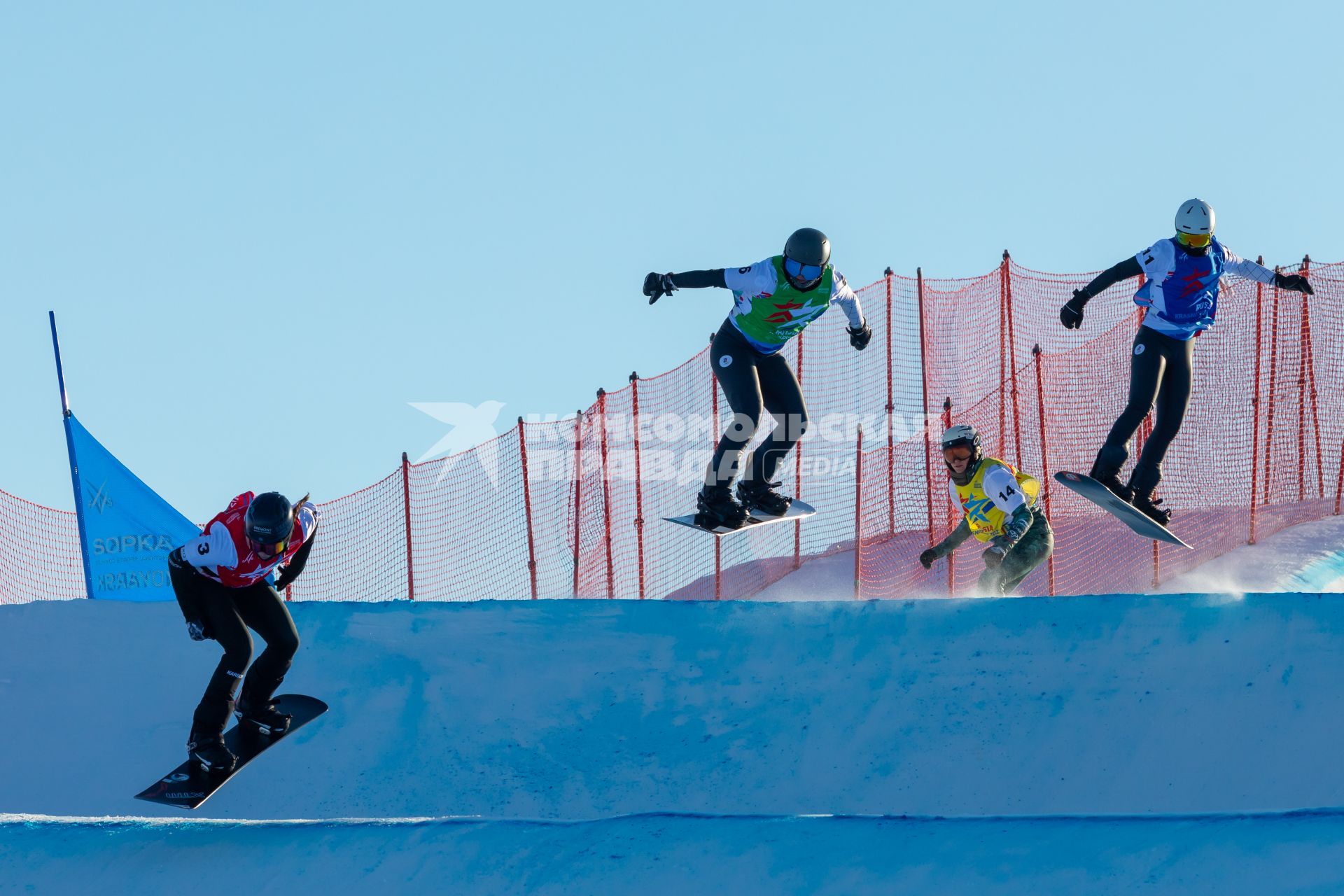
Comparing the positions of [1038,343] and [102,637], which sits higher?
[1038,343]

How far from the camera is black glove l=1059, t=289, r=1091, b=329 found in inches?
387

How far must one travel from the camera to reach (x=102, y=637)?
35.2 ft

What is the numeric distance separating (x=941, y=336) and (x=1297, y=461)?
3.08 meters

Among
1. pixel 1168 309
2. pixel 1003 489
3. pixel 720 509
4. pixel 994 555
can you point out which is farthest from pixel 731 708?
pixel 1168 309

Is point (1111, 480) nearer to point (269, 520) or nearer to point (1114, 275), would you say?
point (1114, 275)

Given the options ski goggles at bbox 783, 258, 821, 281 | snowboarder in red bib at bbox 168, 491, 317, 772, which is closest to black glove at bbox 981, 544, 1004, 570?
ski goggles at bbox 783, 258, 821, 281

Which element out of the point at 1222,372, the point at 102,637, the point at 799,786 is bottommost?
the point at 799,786

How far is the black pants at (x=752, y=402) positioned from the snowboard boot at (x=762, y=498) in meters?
0.06

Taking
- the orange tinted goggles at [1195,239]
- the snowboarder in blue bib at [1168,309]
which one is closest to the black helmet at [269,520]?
the snowboarder in blue bib at [1168,309]

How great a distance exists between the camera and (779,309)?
982cm

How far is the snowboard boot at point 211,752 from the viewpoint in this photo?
27.2ft

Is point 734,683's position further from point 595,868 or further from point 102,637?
point 102,637

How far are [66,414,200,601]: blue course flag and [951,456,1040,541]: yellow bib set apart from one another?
5.96 m

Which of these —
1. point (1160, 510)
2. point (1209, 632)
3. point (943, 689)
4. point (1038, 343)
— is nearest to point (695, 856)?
point (943, 689)
